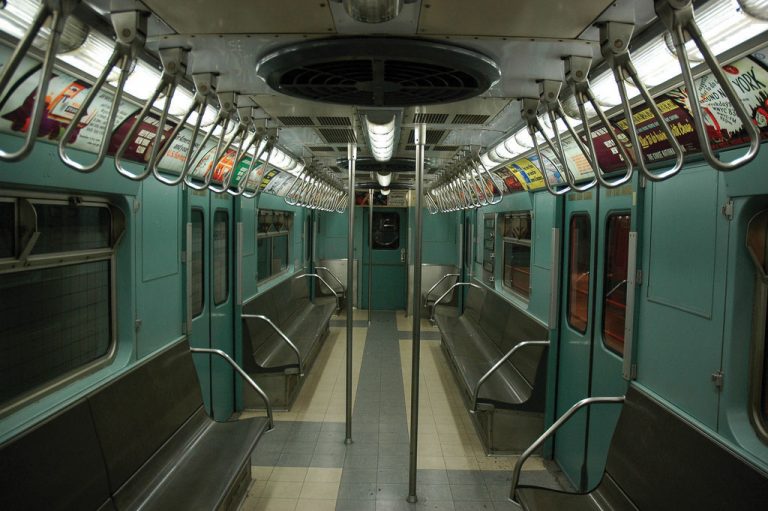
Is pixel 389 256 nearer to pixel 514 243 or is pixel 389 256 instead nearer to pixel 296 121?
pixel 514 243

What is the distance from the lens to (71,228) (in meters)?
2.68

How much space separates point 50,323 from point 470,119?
2.77m

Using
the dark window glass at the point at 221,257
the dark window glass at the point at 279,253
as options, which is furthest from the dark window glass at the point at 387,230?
the dark window glass at the point at 221,257

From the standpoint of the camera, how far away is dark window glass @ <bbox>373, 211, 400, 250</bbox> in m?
12.0

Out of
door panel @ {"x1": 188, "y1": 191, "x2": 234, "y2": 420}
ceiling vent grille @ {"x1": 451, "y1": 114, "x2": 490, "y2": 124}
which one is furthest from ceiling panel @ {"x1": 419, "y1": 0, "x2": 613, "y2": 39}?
door panel @ {"x1": 188, "y1": 191, "x2": 234, "y2": 420}

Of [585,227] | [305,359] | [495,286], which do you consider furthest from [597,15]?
[495,286]

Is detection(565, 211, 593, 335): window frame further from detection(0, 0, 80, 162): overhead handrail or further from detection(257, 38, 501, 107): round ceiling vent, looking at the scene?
detection(0, 0, 80, 162): overhead handrail

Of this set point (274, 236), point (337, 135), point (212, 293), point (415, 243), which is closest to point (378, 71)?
point (415, 243)

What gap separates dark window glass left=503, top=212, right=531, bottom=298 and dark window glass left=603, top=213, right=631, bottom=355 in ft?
6.38

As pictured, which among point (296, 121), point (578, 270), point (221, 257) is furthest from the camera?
point (221, 257)

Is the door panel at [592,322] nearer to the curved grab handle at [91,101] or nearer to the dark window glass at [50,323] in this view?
the curved grab handle at [91,101]

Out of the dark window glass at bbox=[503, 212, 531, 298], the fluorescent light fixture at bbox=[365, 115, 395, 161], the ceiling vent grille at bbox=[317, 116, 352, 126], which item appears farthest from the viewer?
the dark window glass at bbox=[503, 212, 531, 298]

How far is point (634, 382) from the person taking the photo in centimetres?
295

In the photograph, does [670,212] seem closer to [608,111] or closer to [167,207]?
[608,111]
